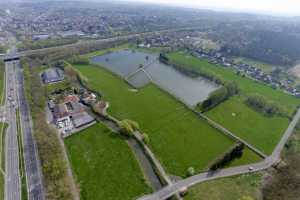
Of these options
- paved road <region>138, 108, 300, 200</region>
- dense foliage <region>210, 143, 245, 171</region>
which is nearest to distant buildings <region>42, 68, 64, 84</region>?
paved road <region>138, 108, 300, 200</region>

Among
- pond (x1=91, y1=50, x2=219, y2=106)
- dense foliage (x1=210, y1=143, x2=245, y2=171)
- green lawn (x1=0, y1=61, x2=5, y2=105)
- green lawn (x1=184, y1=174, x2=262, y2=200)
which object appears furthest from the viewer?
pond (x1=91, y1=50, x2=219, y2=106)

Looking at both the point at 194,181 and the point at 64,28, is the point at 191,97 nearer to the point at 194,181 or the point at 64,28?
the point at 194,181

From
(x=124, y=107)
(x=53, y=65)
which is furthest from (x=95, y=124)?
(x=53, y=65)

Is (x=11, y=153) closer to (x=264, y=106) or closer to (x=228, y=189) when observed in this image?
(x=228, y=189)

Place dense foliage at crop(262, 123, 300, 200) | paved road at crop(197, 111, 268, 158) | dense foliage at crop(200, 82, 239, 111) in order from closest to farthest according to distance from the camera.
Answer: dense foliage at crop(262, 123, 300, 200) < paved road at crop(197, 111, 268, 158) < dense foliage at crop(200, 82, 239, 111)

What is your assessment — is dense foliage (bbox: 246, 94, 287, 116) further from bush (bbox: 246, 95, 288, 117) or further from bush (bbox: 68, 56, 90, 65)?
bush (bbox: 68, 56, 90, 65)

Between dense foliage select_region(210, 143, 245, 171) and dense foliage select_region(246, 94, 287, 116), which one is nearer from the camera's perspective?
dense foliage select_region(210, 143, 245, 171)
